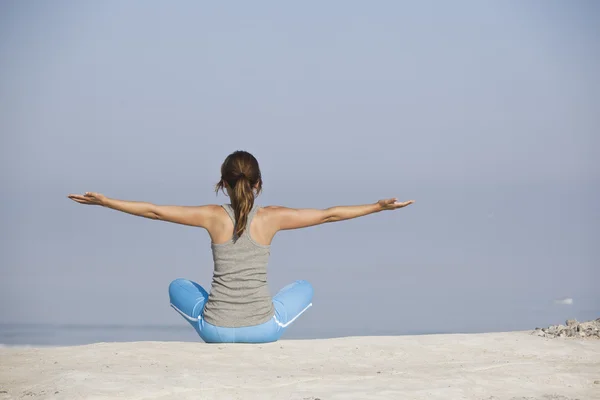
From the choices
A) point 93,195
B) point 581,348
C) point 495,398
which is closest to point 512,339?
point 581,348

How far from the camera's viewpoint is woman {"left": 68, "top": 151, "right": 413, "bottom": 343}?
212 inches

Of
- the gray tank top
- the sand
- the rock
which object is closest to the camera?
the sand

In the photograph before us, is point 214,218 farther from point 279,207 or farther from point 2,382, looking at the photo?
point 2,382

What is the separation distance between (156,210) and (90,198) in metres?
0.41

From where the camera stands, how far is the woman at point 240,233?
17.7 ft

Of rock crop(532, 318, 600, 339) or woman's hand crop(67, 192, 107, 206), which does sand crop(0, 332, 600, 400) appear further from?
woman's hand crop(67, 192, 107, 206)

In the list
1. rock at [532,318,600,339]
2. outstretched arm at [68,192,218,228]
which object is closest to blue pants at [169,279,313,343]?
outstretched arm at [68,192,218,228]

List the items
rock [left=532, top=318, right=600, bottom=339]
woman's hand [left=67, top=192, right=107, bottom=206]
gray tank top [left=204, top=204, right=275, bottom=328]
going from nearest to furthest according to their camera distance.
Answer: woman's hand [left=67, top=192, right=107, bottom=206] < gray tank top [left=204, top=204, right=275, bottom=328] < rock [left=532, top=318, right=600, bottom=339]

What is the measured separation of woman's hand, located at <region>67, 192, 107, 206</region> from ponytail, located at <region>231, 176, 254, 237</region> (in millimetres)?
814

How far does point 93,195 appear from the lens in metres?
5.30

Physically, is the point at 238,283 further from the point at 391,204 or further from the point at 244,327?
the point at 391,204

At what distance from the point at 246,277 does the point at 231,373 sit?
0.94m

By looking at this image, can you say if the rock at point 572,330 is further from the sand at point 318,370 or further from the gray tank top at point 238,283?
the gray tank top at point 238,283

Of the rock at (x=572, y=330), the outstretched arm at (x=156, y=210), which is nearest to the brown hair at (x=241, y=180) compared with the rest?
the outstretched arm at (x=156, y=210)
